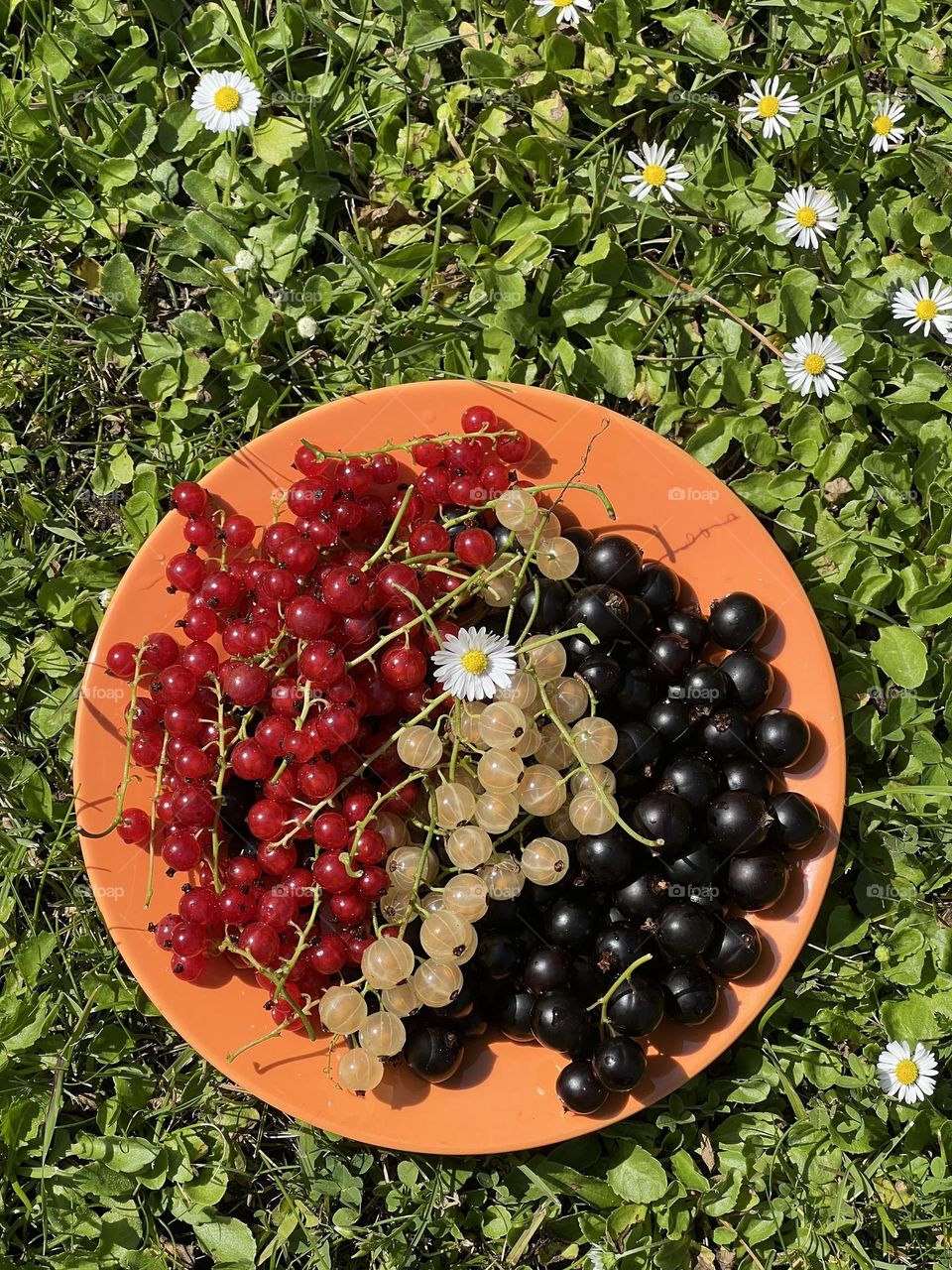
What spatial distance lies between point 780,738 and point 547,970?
486 mm

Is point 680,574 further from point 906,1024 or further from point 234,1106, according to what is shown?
point 234,1106

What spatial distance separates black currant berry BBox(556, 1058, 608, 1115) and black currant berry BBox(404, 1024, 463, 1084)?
0.16 metres

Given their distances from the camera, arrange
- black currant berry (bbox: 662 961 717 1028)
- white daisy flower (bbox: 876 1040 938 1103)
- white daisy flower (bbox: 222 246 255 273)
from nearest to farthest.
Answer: black currant berry (bbox: 662 961 717 1028) < white daisy flower (bbox: 876 1040 938 1103) < white daisy flower (bbox: 222 246 255 273)

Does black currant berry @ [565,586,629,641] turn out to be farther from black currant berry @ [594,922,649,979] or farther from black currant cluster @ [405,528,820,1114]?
black currant berry @ [594,922,649,979]

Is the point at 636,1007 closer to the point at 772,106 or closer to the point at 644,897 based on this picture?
the point at 644,897

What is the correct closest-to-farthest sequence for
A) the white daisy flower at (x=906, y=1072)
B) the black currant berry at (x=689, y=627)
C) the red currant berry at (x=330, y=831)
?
the red currant berry at (x=330, y=831) < the black currant berry at (x=689, y=627) < the white daisy flower at (x=906, y=1072)

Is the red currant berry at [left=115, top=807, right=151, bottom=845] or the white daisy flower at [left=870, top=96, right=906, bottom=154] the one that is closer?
the red currant berry at [left=115, top=807, right=151, bottom=845]

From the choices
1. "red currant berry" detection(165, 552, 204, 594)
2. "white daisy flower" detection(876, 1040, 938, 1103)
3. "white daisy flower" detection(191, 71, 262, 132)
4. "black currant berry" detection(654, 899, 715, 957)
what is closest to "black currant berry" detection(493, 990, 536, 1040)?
"black currant berry" detection(654, 899, 715, 957)

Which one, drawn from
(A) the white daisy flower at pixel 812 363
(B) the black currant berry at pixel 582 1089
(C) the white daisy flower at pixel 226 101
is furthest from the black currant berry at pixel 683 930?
(C) the white daisy flower at pixel 226 101

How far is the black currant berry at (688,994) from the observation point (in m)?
1.60

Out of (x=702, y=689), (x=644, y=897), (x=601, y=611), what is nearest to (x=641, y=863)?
(x=644, y=897)

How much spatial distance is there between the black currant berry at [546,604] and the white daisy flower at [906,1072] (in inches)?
37.6

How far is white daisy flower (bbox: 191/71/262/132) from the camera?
2.03m

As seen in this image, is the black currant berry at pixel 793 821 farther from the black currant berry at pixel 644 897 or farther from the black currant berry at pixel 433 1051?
the black currant berry at pixel 433 1051
